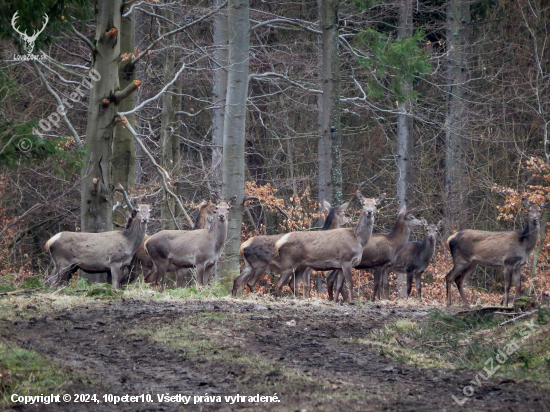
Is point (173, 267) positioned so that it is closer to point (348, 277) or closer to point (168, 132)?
point (348, 277)

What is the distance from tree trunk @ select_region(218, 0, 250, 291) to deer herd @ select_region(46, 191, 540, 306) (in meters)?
0.47

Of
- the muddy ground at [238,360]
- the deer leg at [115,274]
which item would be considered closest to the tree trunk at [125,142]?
the deer leg at [115,274]

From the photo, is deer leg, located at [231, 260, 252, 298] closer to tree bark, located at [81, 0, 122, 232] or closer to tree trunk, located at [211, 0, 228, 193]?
tree bark, located at [81, 0, 122, 232]

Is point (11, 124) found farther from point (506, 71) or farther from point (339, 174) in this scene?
point (506, 71)

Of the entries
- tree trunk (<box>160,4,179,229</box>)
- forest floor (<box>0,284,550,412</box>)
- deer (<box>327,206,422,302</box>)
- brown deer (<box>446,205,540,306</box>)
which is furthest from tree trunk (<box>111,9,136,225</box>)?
brown deer (<box>446,205,540,306</box>)

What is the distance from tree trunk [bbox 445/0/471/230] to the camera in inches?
958

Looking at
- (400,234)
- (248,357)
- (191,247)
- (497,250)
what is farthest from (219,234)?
(248,357)

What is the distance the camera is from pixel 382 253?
648 inches

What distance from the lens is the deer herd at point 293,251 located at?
15.0 meters

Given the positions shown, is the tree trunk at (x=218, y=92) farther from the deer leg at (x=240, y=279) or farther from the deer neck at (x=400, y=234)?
the deer neck at (x=400, y=234)

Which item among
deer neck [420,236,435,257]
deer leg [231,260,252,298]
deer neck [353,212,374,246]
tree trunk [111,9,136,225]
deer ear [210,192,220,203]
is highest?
tree trunk [111,9,136,225]

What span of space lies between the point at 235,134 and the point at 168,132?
22.4 feet

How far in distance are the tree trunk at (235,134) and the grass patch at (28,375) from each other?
374 inches

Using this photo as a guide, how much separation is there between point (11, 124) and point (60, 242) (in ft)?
22.2
